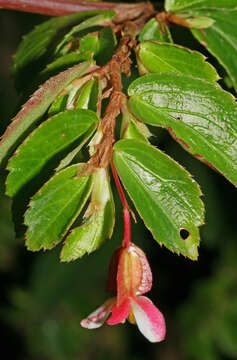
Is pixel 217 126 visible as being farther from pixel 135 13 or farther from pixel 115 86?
pixel 135 13

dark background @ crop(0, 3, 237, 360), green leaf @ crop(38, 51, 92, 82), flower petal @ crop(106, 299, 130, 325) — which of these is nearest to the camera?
flower petal @ crop(106, 299, 130, 325)

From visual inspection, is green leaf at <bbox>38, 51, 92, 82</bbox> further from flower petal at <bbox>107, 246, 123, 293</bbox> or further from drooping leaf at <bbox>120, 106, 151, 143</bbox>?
flower petal at <bbox>107, 246, 123, 293</bbox>

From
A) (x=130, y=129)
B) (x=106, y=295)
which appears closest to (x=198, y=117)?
(x=130, y=129)

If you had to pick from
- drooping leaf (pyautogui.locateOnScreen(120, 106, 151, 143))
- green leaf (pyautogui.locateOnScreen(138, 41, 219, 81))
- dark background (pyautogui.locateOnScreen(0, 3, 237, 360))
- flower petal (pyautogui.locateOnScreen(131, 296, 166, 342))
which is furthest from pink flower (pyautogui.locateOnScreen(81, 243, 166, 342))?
dark background (pyautogui.locateOnScreen(0, 3, 237, 360))

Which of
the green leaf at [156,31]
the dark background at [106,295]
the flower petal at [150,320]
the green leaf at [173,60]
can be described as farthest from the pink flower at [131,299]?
the dark background at [106,295]

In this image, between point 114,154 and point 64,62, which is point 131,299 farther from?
point 64,62

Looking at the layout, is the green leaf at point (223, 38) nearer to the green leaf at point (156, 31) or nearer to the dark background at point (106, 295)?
the green leaf at point (156, 31)

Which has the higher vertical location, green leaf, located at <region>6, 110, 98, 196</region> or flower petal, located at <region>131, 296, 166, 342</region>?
green leaf, located at <region>6, 110, 98, 196</region>
